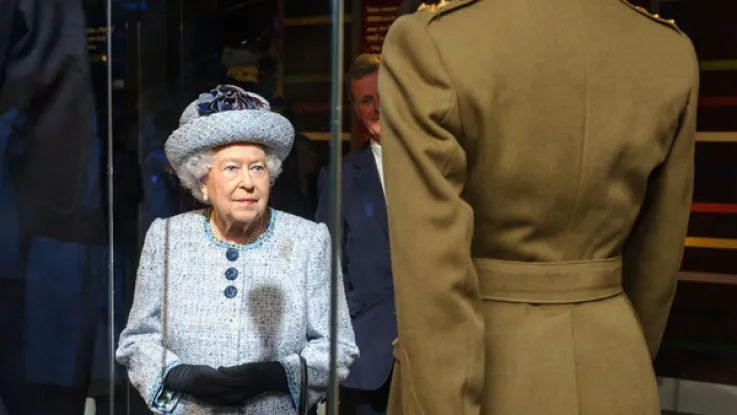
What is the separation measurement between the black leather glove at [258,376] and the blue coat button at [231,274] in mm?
158

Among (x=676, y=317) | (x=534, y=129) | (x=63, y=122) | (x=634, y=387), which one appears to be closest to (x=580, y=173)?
(x=534, y=129)

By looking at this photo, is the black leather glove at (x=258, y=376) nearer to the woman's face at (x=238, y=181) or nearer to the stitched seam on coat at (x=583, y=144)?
the woman's face at (x=238, y=181)

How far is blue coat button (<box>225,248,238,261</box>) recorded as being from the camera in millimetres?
1607

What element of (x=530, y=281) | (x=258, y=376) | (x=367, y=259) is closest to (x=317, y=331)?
(x=258, y=376)

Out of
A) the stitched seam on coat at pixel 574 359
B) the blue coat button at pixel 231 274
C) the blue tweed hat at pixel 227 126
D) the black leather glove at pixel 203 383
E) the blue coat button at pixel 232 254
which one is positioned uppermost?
the blue tweed hat at pixel 227 126

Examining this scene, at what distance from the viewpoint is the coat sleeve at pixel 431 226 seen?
4.17 ft

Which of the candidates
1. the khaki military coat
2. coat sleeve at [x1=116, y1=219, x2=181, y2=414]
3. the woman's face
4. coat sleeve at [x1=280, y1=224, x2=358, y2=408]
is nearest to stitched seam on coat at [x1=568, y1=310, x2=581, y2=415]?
the khaki military coat

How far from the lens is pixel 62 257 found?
68.5 inches

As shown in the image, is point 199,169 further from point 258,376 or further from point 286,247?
point 258,376

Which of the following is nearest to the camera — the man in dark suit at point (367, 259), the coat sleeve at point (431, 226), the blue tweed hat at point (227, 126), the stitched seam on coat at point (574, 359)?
the coat sleeve at point (431, 226)

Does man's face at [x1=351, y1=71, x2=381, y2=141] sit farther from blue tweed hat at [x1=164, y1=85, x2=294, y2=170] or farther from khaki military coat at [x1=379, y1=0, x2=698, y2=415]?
khaki military coat at [x1=379, y1=0, x2=698, y2=415]

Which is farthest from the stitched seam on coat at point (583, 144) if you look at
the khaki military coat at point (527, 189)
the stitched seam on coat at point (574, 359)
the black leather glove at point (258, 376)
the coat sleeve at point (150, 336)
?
the coat sleeve at point (150, 336)

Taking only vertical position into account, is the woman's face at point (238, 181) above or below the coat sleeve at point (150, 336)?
above

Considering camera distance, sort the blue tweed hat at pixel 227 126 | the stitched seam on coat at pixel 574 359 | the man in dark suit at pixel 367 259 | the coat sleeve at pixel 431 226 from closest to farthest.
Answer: the coat sleeve at pixel 431 226, the stitched seam on coat at pixel 574 359, the blue tweed hat at pixel 227 126, the man in dark suit at pixel 367 259
